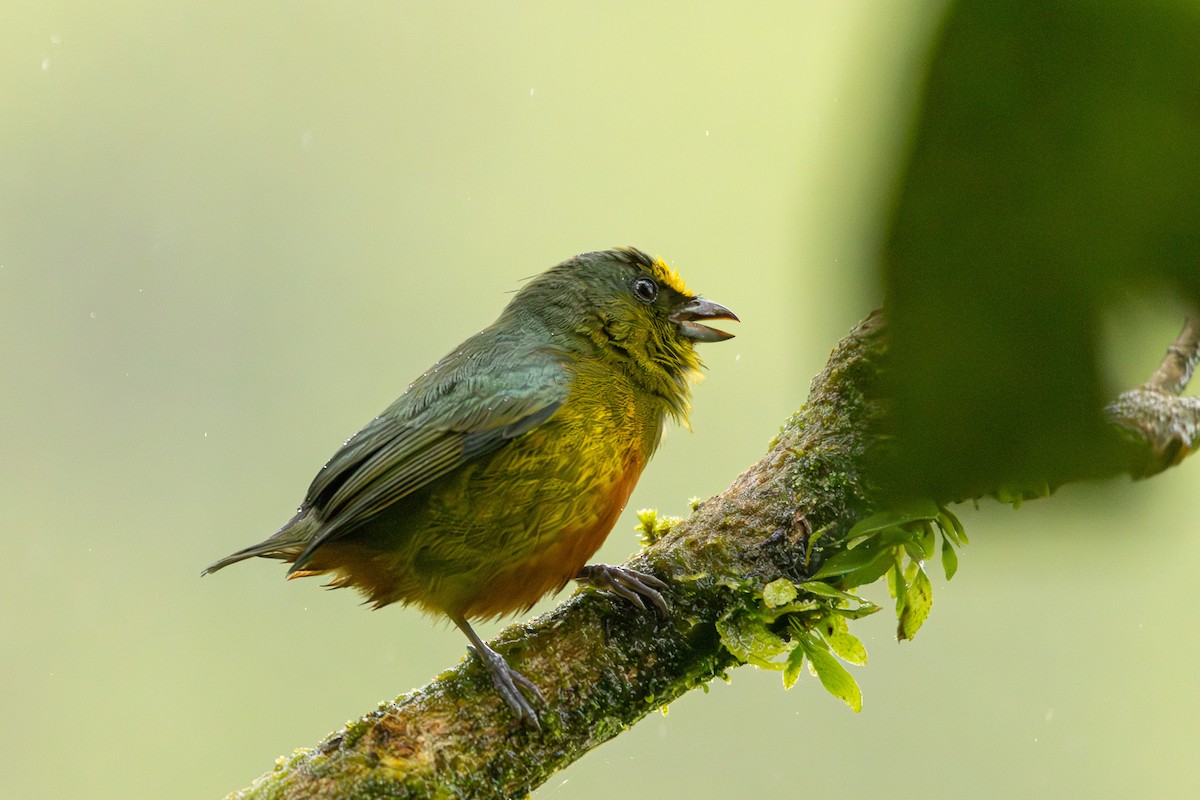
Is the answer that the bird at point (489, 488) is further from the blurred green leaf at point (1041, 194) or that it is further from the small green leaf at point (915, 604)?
the blurred green leaf at point (1041, 194)

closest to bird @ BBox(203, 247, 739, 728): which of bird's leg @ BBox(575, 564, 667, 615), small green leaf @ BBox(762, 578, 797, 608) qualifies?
bird's leg @ BBox(575, 564, 667, 615)

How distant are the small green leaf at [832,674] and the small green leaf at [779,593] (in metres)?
0.16

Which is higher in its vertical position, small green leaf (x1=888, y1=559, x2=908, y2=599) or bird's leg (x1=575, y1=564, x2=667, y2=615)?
bird's leg (x1=575, y1=564, x2=667, y2=615)

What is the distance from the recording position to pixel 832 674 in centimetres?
272

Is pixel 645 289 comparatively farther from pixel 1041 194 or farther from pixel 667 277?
pixel 1041 194

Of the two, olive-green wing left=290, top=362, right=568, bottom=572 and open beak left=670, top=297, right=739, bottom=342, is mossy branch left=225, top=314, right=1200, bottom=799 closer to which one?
olive-green wing left=290, top=362, right=568, bottom=572

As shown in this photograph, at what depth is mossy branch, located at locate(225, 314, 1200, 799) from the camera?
2.36 metres

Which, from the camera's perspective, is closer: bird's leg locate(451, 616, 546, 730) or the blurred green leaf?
the blurred green leaf

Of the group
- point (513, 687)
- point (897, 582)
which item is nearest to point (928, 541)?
point (897, 582)

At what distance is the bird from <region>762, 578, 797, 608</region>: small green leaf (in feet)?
0.88

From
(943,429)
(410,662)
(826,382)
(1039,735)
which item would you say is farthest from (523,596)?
(1039,735)

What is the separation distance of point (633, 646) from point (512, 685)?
0.33m

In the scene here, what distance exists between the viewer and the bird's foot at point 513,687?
2.48 metres

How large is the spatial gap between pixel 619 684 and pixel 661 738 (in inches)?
123
